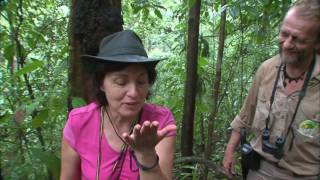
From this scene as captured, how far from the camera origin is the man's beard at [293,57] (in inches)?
96.5

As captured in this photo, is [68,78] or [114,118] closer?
[114,118]

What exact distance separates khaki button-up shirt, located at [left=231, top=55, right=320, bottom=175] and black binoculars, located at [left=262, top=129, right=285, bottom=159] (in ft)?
0.08

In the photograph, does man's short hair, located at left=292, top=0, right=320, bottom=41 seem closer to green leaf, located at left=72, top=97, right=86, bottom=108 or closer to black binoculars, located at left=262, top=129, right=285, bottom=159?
black binoculars, located at left=262, top=129, right=285, bottom=159

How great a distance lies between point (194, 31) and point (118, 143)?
1.75 m

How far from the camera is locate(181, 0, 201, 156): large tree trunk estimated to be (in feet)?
11.4

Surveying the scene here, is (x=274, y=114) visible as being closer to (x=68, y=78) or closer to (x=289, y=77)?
(x=289, y=77)

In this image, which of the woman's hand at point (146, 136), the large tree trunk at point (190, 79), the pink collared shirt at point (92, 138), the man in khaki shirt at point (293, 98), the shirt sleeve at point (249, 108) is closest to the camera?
the woman's hand at point (146, 136)

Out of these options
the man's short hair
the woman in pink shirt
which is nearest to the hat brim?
the woman in pink shirt

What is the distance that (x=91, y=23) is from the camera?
7.64ft

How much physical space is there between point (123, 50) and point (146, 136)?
53 centimetres

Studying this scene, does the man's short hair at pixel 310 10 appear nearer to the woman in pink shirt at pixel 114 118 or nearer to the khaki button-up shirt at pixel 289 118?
the khaki button-up shirt at pixel 289 118

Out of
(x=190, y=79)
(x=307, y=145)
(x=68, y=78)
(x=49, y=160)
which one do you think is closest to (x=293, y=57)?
(x=307, y=145)

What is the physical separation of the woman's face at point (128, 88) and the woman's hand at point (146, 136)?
35cm

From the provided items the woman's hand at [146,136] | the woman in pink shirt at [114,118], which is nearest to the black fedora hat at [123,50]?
the woman in pink shirt at [114,118]
